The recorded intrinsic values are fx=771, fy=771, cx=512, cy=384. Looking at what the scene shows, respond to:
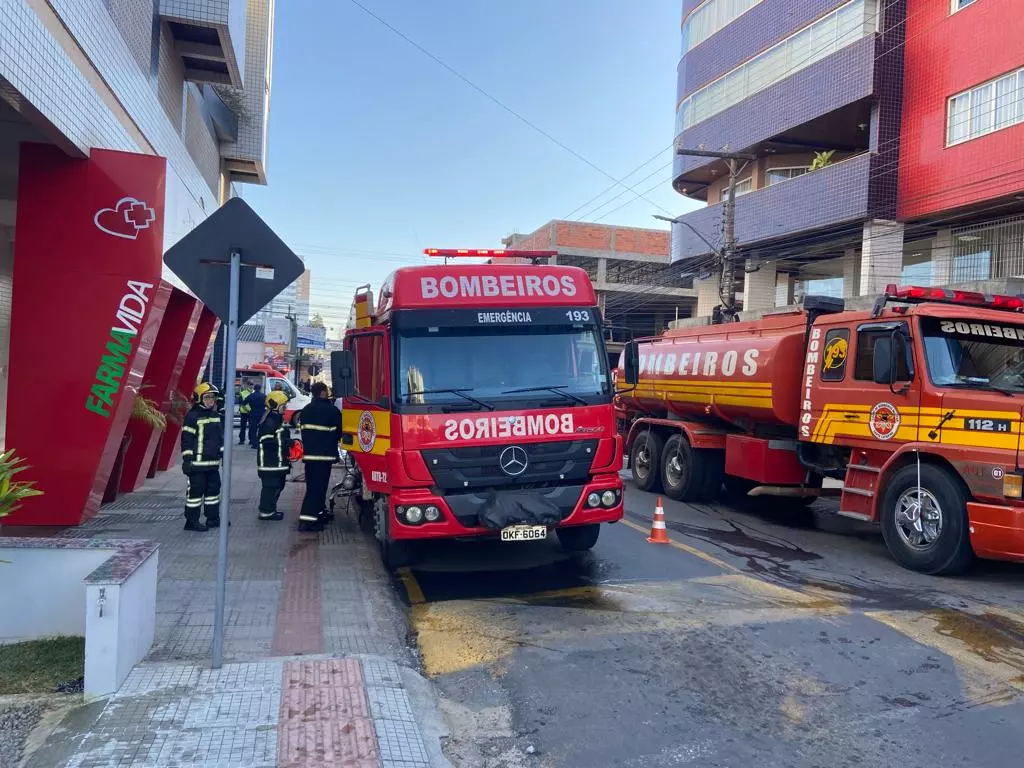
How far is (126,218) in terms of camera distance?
314 inches

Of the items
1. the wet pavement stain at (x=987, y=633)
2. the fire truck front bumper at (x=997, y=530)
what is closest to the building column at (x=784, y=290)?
the fire truck front bumper at (x=997, y=530)

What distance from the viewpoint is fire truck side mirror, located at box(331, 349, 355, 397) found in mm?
7340

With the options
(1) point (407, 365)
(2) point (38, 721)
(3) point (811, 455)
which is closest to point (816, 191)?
(3) point (811, 455)

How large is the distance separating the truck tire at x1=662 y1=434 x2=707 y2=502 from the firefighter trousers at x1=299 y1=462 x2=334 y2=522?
17.3 feet

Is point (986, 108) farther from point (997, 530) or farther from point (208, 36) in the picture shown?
point (208, 36)

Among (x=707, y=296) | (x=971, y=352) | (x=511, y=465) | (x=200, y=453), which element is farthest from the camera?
(x=707, y=296)

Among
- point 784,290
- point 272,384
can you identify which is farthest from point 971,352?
point 784,290

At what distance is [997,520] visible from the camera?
6.50m

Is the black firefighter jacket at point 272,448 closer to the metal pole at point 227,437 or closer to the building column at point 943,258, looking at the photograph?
the metal pole at point 227,437

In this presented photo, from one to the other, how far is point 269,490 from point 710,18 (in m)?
23.0

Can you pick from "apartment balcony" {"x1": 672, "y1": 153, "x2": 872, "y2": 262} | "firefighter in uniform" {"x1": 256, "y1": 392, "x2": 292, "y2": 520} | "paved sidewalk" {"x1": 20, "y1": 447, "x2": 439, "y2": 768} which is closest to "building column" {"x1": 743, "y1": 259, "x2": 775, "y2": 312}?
"apartment balcony" {"x1": 672, "y1": 153, "x2": 872, "y2": 262}

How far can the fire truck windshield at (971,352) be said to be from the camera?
23.6ft

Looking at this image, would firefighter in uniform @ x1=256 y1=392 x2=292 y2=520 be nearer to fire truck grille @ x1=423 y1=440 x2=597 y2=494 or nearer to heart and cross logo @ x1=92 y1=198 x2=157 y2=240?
heart and cross logo @ x1=92 y1=198 x2=157 y2=240

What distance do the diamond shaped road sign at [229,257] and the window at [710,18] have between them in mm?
22827
